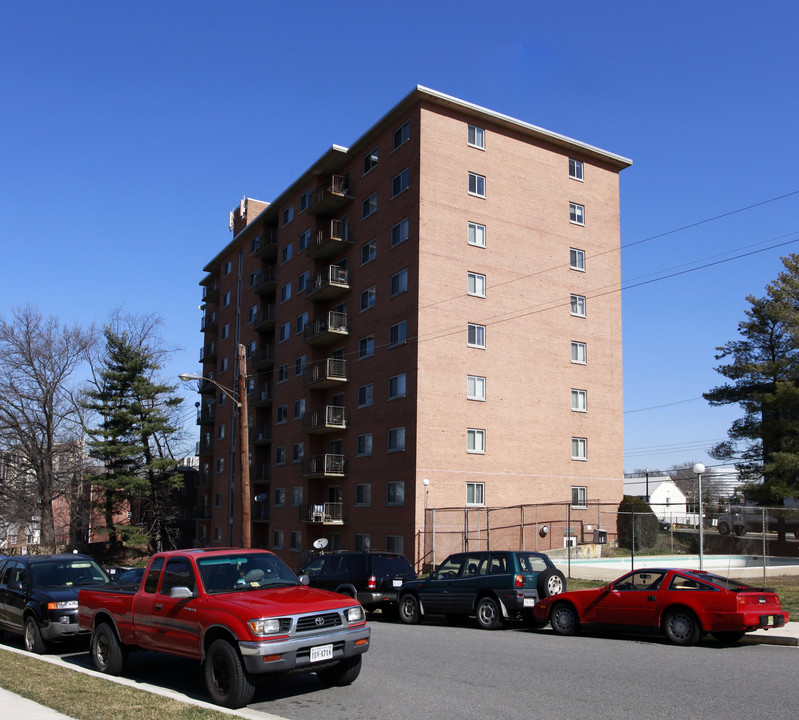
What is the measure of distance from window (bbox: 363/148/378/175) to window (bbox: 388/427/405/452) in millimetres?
14313

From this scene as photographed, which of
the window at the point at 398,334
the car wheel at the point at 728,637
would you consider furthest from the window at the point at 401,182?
the car wheel at the point at 728,637

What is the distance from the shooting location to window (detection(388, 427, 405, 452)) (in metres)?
36.6

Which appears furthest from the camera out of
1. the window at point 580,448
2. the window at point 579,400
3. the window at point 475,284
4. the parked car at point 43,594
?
the window at point 579,400

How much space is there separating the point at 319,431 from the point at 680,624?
3016 centimetres

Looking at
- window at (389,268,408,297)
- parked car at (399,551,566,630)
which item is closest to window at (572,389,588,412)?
window at (389,268,408,297)

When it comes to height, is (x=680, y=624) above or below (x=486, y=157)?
below

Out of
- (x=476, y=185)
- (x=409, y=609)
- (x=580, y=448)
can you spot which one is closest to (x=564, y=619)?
(x=409, y=609)

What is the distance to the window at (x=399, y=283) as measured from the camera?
37.8 m

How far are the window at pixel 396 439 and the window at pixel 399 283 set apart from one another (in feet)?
21.6

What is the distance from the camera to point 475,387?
3750 centimetres

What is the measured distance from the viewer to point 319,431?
4288 cm

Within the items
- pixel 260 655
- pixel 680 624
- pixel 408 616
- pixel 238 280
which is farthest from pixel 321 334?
pixel 260 655

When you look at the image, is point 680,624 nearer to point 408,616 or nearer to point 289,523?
point 408,616

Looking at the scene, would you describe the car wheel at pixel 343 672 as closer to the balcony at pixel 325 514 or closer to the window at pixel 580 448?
the balcony at pixel 325 514
